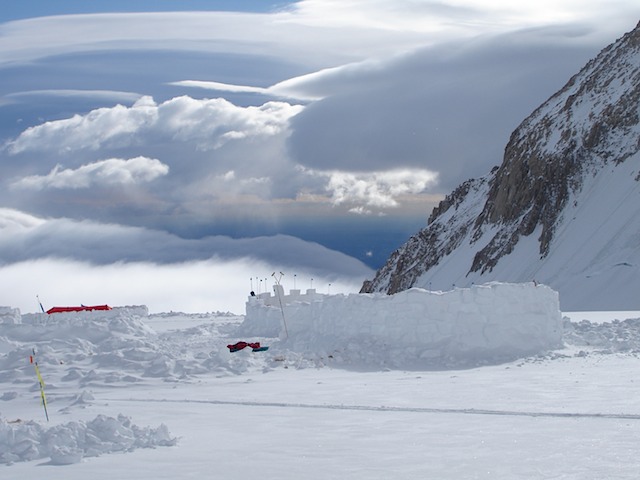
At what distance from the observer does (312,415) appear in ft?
38.8

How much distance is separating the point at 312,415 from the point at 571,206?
58.9 meters

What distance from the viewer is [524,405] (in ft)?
39.7

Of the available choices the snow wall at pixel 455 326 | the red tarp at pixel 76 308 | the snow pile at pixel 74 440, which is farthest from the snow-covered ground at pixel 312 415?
the red tarp at pixel 76 308

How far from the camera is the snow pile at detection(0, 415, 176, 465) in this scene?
9039mm

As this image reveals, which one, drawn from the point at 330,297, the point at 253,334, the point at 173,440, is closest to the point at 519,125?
the point at 253,334

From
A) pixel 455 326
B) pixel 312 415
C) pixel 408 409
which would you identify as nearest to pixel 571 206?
pixel 455 326

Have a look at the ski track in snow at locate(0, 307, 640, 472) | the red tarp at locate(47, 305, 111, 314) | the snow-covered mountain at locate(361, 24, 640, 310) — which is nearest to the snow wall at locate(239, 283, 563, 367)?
the ski track in snow at locate(0, 307, 640, 472)

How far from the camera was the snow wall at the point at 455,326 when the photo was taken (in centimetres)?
1864

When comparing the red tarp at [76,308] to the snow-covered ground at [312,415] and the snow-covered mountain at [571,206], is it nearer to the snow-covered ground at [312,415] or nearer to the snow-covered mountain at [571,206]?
the snow-covered ground at [312,415]

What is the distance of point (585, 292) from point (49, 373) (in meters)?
41.6

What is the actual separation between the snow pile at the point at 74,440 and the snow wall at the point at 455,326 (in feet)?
30.3

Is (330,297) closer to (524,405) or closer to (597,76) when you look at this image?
(524,405)

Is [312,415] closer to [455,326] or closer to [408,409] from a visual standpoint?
[408,409]

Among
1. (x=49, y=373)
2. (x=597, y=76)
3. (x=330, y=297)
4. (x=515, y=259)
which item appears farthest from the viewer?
(x=597, y=76)
